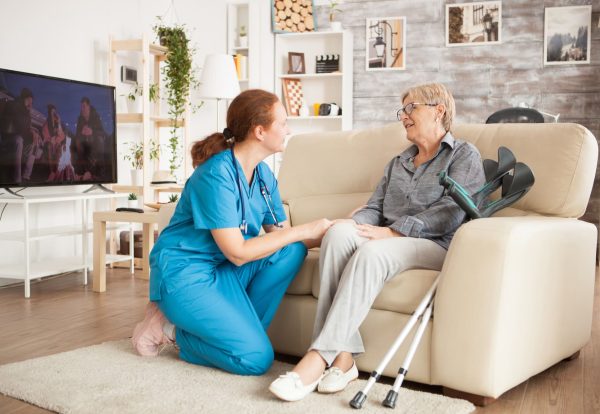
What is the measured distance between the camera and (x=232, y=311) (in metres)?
2.30

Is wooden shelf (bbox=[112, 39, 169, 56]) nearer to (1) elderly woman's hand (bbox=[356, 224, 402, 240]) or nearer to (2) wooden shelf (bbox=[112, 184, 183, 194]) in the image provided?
(2) wooden shelf (bbox=[112, 184, 183, 194])

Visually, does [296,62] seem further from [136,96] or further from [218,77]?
[136,96]

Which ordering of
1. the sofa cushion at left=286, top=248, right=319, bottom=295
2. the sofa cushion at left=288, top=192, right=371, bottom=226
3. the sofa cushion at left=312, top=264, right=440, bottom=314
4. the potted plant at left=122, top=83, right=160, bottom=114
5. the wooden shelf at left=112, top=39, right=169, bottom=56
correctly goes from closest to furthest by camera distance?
the sofa cushion at left=312, top=264, right=440, bottom=314, the sofa cushion at left=286, top=248, right=319, bottom=295, the sofa cushion at left=288, top=192, right=371, bottom=226, the wooden shelf at left=112, top=39, right=169, bottom=56, the potted plant at left=122, top=83, right=160, bottom=114

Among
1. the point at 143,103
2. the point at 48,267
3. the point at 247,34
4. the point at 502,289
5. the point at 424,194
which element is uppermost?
the point at 247,34

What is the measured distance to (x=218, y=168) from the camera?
2.26 meters

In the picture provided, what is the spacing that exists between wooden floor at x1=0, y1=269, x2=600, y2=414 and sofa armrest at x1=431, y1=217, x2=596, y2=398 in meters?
0.09

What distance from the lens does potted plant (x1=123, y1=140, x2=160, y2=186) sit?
4.91 meters

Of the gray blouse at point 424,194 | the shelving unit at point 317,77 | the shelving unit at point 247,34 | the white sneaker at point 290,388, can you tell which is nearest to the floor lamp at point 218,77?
the shelving unit at point 247,34

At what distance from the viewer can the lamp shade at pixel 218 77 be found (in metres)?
5.46

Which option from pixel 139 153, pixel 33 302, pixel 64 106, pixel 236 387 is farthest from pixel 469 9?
pixel 236 387

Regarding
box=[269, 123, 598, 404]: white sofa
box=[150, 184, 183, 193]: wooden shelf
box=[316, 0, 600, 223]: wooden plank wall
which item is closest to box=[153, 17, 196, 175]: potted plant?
box=[150, 184, 183, 193]: wooden shelf

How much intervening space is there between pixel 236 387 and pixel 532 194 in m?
1.27

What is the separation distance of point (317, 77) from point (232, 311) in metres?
4.42

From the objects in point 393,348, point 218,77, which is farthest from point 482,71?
point 393,348
